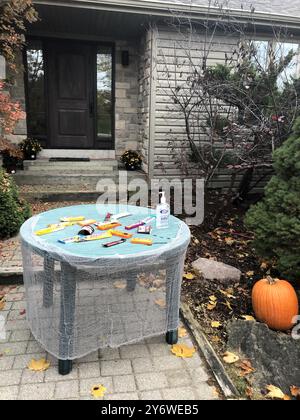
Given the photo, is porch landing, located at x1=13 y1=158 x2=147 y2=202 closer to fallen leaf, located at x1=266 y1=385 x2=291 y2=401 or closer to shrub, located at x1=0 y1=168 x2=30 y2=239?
shrub, located at x1=0 y1=168 x2=30 y2=239

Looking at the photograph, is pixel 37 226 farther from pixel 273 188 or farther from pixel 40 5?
Result: pixel 40 5

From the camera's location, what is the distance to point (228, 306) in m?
3.15

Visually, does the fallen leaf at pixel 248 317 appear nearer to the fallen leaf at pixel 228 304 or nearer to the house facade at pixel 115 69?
the fallen leaf at pixel 228 304

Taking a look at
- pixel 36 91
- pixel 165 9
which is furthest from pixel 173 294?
pixel 36 91

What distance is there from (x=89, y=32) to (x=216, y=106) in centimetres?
369

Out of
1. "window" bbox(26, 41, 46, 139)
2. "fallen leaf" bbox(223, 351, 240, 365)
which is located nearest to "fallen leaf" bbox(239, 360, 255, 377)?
"fallen leaf" bbox(223, 351, 240, 365)

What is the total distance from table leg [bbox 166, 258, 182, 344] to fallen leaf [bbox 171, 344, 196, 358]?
6cm

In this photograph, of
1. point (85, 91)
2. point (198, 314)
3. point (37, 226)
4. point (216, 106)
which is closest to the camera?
point (37, 226)

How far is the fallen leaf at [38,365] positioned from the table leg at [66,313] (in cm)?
13

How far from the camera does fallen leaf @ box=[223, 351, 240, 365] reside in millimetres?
2441

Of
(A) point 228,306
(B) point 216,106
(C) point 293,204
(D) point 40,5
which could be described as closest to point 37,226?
(A) point 228,306

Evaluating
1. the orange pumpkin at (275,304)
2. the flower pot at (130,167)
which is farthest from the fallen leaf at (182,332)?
the flower pot at (130,167)

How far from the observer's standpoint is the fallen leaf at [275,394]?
85.3 inches

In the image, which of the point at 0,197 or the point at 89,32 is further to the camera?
the point at 89,32
